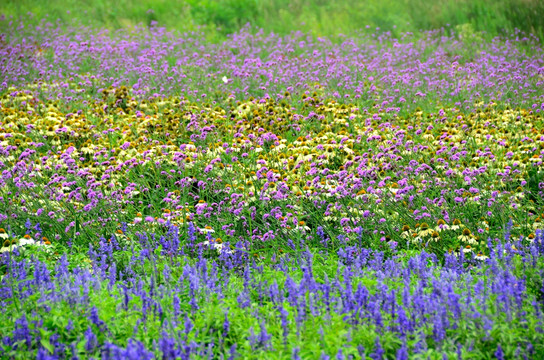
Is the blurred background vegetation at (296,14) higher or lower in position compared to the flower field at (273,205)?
higher

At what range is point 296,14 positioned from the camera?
15766mm

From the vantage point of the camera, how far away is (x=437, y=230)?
15.8ft

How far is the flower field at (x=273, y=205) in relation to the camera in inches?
116

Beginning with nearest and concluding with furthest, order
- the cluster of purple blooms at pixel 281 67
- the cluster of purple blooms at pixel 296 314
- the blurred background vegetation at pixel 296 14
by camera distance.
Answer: the cluster of purple blooms at pixel 296 314 → the cluster of purple blooms at pixel 281 67 → the blurred background vegetation at pixel 296 14

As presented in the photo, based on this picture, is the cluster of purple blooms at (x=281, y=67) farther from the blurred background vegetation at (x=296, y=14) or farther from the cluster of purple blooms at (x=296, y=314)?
the cluster of purple blooms at (x=296, y=314)

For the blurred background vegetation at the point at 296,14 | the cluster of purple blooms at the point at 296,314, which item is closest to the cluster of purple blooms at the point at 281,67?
the blurred background vegetation at the point at 296,14

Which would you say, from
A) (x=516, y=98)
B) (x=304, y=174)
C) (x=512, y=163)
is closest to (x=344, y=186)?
(x=304, y=174)

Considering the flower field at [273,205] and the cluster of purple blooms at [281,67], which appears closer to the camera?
the flower field at [273,205]

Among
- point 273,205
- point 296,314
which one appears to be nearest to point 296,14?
point 273,205

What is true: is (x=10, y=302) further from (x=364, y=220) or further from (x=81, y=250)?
(x=364, y=220)

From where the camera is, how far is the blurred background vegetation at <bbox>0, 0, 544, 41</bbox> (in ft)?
41.8

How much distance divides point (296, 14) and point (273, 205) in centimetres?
1135

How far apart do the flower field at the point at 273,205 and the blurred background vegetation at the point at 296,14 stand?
4.05ft

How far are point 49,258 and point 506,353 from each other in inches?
134
